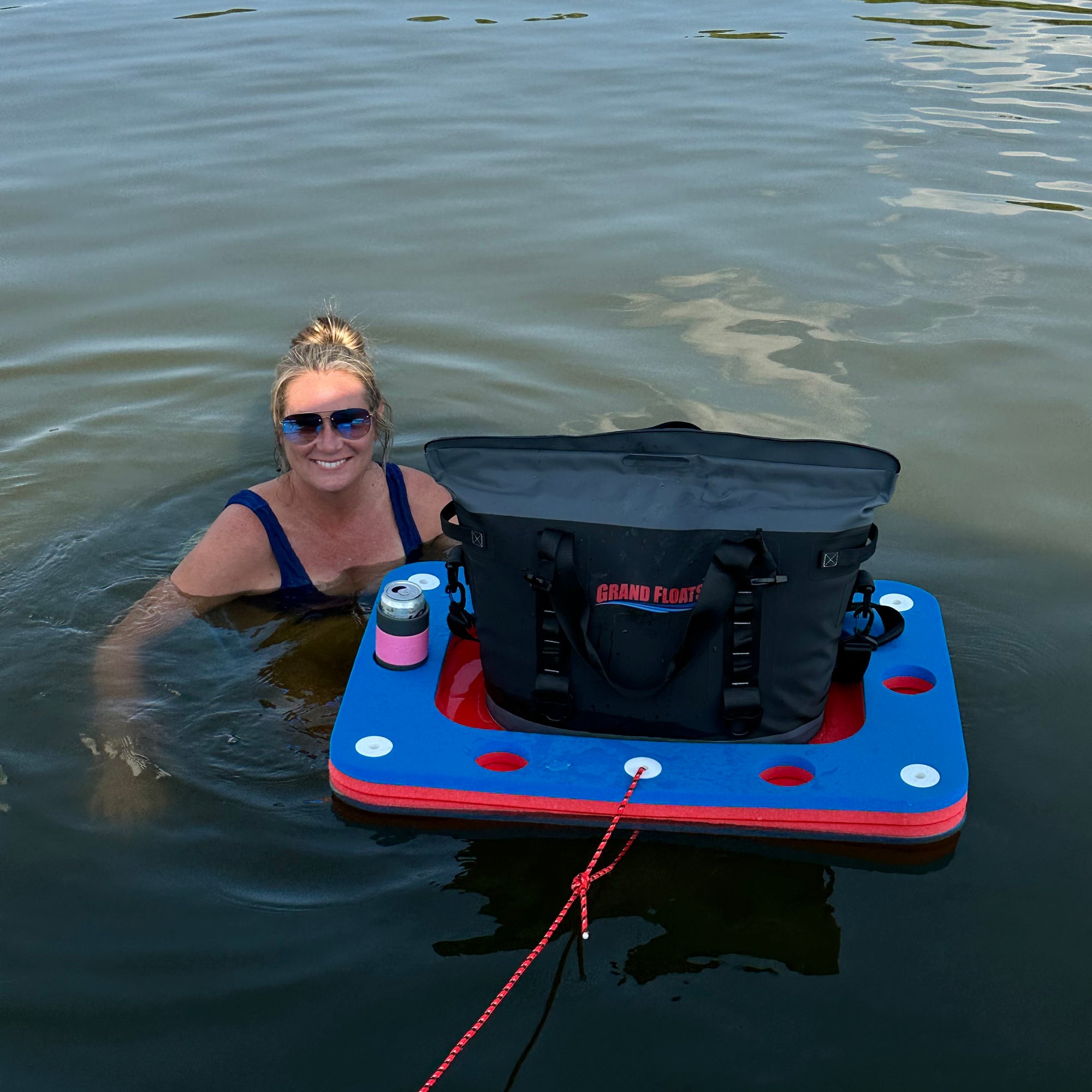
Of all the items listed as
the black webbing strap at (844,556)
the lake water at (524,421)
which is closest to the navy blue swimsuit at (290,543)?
the lake water at (524,421)

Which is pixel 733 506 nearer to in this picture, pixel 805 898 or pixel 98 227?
pixel 805 898

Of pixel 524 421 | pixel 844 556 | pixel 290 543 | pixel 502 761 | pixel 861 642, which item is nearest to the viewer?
pixel 844 556

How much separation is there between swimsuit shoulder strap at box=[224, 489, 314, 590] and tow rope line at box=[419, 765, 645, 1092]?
1.64 metres

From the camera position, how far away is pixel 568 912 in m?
3.16

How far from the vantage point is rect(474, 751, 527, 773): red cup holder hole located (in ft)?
10.9

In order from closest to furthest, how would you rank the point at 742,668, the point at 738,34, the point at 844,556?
1. the point at 844,556
2. the point at 742,668
3. the point at 738,34

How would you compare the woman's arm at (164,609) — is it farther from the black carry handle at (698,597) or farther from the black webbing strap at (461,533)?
the black carry handle at (698,597)

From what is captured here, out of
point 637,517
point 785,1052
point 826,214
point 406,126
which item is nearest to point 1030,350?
point 826,214

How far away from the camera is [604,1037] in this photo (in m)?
2.80

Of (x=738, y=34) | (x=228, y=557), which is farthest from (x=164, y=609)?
(x=738, y=34)

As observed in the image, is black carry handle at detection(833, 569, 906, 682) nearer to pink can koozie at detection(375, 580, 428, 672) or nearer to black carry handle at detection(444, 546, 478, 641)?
black carry handle at detection(444, 546, 478, 641)

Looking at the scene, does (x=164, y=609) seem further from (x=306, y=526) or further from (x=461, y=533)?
(x=461, y=533)

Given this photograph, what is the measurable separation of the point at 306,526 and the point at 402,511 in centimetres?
37

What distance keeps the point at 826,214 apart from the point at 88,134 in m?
6.18
